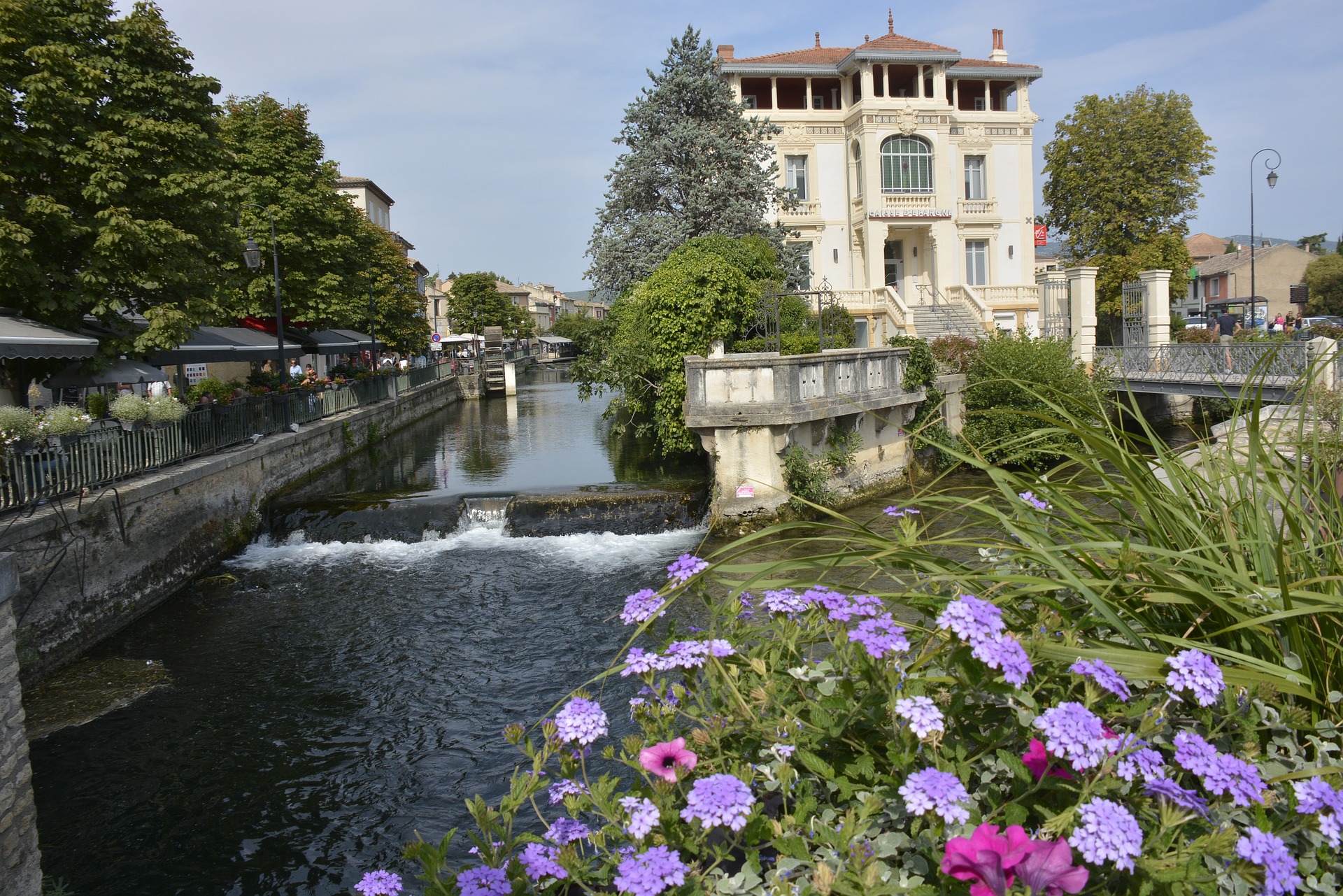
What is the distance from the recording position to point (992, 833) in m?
1.79

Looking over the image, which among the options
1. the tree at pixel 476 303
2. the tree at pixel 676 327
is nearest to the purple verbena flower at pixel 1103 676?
the tree at pixel 676 327

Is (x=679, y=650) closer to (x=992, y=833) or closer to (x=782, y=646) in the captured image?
(x=782, y=646)

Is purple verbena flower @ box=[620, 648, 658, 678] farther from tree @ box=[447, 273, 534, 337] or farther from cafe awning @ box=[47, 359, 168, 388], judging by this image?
tree @ box=[447, 273, 534, 337]

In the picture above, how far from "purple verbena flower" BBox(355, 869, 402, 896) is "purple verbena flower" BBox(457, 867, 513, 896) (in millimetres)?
531

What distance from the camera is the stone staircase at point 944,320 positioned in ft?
98.5

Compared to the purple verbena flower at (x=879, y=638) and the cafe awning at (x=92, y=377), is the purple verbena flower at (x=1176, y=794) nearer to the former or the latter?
the purple verbena flower at (x=879, y=638)

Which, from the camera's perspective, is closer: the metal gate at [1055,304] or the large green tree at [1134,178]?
the metal gate at [1055,304]

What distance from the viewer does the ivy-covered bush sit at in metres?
1.78

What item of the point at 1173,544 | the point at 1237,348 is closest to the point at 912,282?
the point at 1237,348

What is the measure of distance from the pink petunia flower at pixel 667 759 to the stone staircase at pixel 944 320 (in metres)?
28.8

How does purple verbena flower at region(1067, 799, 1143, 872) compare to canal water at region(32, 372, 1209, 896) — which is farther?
canal water at region(32, 372, 1209, 896)

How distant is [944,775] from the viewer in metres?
1.87

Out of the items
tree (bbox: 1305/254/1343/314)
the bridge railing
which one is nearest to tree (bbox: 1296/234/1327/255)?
tree (bbox: 1305/254/1343/314)

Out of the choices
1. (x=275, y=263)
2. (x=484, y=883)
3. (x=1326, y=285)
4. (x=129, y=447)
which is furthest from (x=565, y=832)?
(x=1326, y=285)
